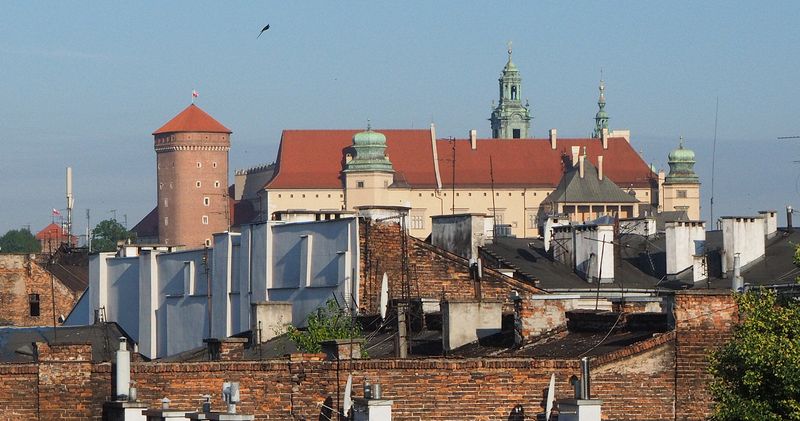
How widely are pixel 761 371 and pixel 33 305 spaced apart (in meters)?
36.8

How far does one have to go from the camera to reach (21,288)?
57125mm

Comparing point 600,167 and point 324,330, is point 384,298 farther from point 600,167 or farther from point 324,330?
point 600,167

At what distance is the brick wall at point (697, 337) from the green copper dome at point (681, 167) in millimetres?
160189

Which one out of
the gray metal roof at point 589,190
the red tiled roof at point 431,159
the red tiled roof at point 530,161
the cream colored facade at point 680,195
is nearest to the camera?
the gray metal roof at point 589,190

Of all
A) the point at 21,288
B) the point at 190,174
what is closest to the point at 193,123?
the point at 190,174

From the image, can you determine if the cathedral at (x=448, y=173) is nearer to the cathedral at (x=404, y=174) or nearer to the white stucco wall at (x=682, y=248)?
the cathedral at (x=404, y=174)

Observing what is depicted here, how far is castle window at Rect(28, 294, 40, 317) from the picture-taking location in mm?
56475

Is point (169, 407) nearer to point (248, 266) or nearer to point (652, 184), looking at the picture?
point (248, 266)

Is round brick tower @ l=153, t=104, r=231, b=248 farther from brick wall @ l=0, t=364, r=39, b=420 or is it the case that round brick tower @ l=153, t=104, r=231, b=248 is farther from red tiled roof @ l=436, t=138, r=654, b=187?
brick wall @ l=0, t=364, r=39, b=420

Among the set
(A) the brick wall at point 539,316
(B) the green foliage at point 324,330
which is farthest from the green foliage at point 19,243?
(A) the brick wall at point 539,316

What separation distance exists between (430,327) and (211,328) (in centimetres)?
1334

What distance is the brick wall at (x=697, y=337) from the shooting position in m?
24.9

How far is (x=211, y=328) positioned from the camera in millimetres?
43594

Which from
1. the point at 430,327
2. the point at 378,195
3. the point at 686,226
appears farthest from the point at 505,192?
the point at 430,327
